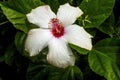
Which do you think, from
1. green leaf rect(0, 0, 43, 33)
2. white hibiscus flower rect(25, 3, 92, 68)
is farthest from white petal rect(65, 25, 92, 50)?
green leaf rect(0, 0, 43, 33)

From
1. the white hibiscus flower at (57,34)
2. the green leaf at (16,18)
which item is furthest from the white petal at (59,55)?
the green leaf at (16,18)

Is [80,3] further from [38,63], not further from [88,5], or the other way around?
[38,63]

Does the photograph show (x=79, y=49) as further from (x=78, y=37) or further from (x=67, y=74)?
(x=67, y=74)

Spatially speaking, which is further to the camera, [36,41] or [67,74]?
[67,74]

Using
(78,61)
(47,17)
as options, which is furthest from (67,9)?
(78,61)

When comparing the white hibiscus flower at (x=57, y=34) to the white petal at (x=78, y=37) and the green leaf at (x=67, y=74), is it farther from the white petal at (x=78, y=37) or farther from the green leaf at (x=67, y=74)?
the green leaf at (x=67, y=74)

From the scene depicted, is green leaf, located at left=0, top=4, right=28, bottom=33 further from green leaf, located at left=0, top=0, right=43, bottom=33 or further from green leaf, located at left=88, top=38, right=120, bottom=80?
green leaf, located at left=88, top=38, right=120, bottom=80

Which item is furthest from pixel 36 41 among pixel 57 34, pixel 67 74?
pixel 67 74
